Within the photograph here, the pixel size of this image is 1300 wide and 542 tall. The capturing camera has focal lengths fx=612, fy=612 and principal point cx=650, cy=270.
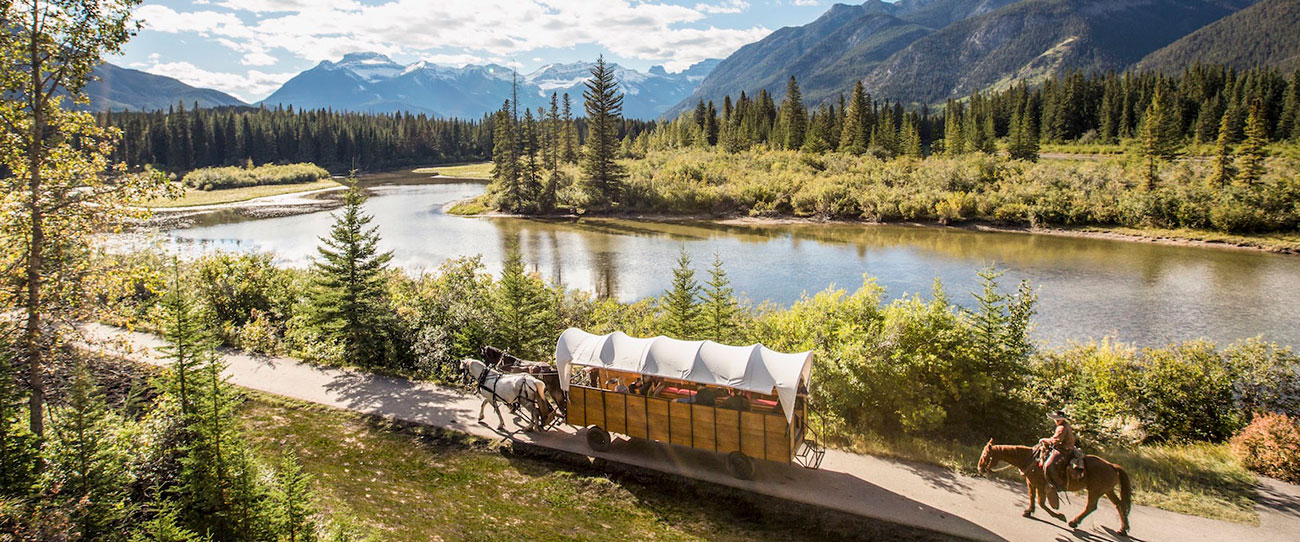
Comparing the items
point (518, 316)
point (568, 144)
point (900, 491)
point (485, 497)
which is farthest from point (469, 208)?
point (900, 491)

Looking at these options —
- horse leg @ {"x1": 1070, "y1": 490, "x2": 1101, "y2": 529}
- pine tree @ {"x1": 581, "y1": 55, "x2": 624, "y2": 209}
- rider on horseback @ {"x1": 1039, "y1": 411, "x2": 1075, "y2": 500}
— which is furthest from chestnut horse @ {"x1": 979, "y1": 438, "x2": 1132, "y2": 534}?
pine tree @ {"x1": 581, "y1": 55, "x2": 624, "y2": 209}

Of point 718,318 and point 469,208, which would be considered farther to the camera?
point 469,208

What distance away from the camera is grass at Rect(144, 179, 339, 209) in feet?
270

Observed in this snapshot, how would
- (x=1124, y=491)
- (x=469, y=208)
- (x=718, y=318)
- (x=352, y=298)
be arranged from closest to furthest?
1. (x=1124, y=491)
2. (x=718, y=318)
3. (x=352, y=298)
4. (x=469, y=208)

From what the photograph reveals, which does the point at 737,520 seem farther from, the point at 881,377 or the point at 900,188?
the point at 900,188

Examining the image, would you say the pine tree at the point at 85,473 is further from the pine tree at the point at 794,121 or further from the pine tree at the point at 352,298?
the pine tree at the point at 794,121

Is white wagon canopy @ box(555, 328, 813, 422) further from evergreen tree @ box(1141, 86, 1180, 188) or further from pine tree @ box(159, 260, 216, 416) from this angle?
evergreen tree @ box(1141, 86, 1180, 188)

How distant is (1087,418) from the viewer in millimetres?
14148

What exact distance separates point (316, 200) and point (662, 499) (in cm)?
8864

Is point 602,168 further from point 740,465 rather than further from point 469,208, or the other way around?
point 740,465

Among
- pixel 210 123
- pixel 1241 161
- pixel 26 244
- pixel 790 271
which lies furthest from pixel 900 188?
pixel 210 123

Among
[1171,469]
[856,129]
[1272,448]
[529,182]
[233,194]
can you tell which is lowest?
[1171,469]

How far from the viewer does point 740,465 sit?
11.7 m

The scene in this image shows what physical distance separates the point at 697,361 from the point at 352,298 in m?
12.0
